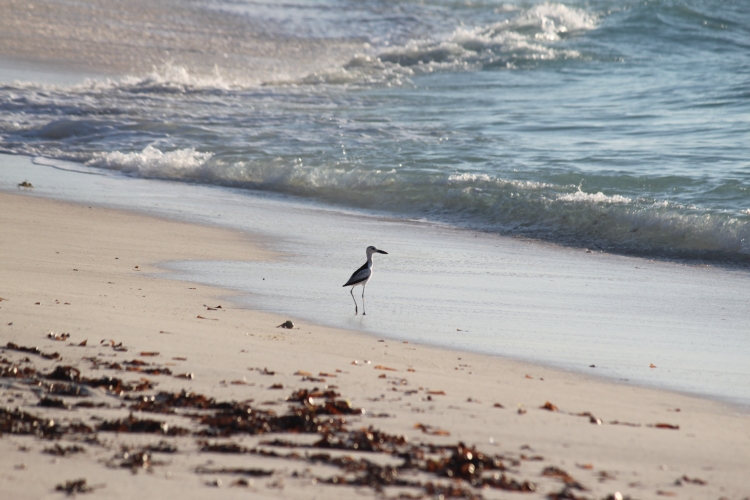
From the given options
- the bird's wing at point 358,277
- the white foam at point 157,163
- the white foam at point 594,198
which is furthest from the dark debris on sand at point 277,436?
the white foam at point 157,163

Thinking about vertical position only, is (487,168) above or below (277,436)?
above

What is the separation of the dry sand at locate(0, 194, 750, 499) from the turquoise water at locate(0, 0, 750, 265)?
503cm

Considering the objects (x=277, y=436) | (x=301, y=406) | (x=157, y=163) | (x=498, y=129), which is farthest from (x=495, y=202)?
(x=277, y=436)

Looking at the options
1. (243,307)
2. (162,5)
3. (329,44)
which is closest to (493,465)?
(243,307)

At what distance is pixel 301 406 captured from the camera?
138 inches

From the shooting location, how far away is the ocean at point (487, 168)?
19.5ft

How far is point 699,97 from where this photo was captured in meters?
16.5

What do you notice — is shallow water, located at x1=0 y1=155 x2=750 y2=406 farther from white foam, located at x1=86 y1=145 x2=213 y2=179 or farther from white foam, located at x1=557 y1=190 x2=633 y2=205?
white foam, located at x1=86 y1=145 x2=213 y2=179

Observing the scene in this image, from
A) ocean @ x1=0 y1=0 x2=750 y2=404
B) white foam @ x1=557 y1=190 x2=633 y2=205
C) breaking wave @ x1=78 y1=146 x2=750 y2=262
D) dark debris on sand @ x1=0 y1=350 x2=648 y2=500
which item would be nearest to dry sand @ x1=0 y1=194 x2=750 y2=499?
dark debris on sand @ x1=0 y1=350 x2=648 y2=500

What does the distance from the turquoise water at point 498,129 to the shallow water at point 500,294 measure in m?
1.10

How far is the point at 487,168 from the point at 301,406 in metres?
8.90

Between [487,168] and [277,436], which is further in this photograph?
[487,168]

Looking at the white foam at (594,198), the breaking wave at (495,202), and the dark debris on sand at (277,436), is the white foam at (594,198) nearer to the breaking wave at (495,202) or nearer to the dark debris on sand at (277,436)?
the breaking wave at (495,202)

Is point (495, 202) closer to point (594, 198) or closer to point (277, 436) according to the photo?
point (594, 198)
